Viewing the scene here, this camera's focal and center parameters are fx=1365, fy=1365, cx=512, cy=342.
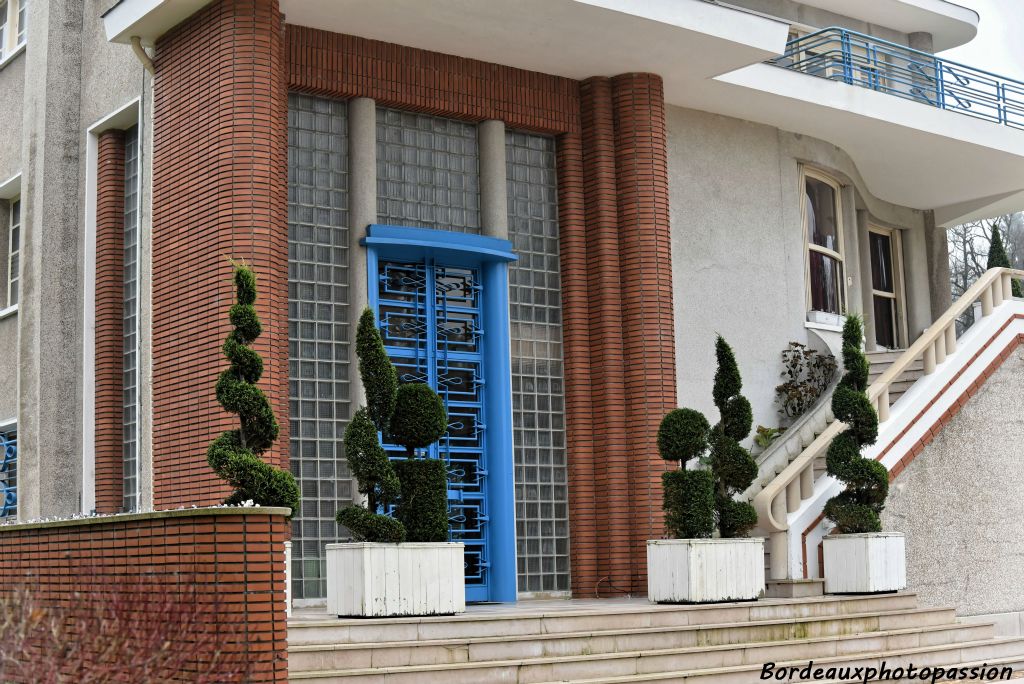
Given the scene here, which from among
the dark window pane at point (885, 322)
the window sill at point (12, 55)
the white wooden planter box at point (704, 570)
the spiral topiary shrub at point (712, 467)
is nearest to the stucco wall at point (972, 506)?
the spiral topiary shrub at point (712, 467)

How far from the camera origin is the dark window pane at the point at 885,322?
2264cm

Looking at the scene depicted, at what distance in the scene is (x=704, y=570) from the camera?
43.3ft

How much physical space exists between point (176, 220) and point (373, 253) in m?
2.05

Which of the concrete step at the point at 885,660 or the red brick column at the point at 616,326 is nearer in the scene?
the concrete step at the point at 885,660

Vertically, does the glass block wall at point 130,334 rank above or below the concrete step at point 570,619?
above

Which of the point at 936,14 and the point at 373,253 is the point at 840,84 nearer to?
the point at 936,14

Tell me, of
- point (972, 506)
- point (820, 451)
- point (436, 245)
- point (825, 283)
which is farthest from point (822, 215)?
point (436, 245)

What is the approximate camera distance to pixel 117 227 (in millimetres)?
15570

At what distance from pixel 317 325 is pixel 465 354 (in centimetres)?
179

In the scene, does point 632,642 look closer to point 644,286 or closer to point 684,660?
point 684,660

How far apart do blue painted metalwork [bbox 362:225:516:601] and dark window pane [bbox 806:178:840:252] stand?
248 inches

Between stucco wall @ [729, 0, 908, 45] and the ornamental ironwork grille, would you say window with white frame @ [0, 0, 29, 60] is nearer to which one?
the ornamental ironwork grille

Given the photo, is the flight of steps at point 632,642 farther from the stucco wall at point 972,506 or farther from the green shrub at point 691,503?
the stucco wall at point 972,506

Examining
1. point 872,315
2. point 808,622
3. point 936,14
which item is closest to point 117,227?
point 808,622
